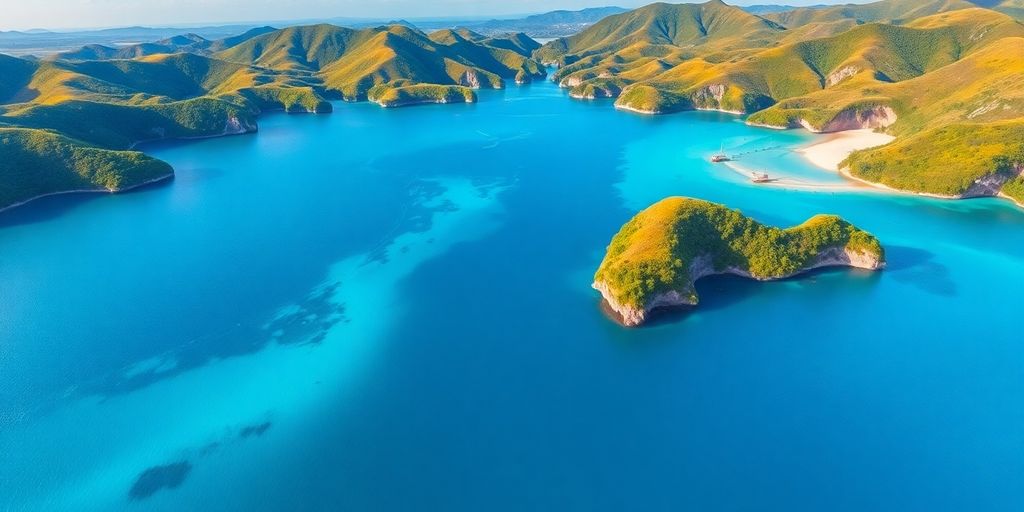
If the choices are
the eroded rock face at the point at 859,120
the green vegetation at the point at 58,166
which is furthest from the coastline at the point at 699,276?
the green vegetation at the point at 58,166

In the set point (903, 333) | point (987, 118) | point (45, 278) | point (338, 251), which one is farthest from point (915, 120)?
point (45, 278)

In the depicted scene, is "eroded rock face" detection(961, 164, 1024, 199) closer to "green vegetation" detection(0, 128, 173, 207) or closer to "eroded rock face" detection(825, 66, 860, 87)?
"eroded rock face" detection(825, 66, 860, 87)

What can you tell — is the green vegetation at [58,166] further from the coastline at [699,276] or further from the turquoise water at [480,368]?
the coastline at [699,276]

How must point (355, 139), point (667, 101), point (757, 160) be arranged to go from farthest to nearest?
point (667, 101) → point (355, 139) → point (757, 160)

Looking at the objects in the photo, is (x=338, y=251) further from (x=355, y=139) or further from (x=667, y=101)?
(x=667, y=101)

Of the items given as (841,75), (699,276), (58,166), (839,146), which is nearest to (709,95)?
(841,75)

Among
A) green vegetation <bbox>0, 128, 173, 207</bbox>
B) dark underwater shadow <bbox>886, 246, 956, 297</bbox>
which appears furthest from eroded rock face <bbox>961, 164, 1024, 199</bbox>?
green vegetation <bbox>0, 128, 173, 207</bbox>

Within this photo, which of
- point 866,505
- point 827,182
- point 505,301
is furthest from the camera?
point 827,182
